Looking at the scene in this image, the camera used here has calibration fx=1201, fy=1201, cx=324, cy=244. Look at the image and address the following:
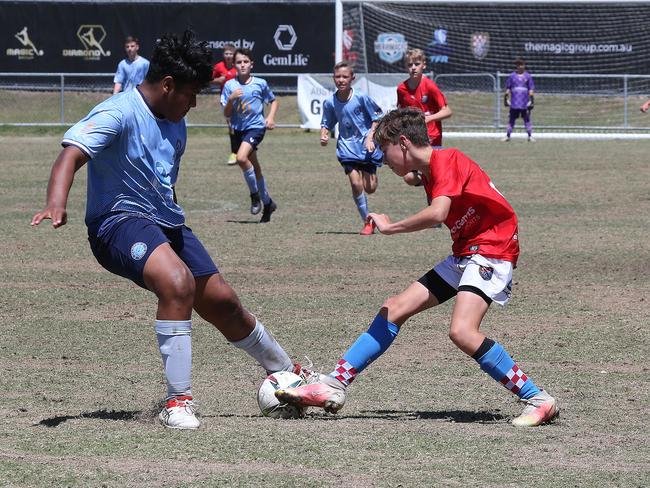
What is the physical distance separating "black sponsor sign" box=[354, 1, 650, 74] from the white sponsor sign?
2.95 m

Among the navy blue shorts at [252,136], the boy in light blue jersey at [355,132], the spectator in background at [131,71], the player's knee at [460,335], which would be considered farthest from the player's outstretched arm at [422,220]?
the spectator in background at [131,71]

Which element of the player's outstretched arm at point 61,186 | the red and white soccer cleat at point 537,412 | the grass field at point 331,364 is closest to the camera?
the grass field at point 331,364

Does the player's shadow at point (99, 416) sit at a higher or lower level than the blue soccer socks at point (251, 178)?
lower

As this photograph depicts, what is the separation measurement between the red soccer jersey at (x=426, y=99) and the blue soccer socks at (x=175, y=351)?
9.32 m

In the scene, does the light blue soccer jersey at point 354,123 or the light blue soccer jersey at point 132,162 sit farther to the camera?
the light blue soccer jersey at point 354,123

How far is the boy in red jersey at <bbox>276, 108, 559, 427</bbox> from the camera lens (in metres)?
5.82

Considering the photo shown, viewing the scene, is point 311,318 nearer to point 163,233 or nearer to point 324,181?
point 163,233

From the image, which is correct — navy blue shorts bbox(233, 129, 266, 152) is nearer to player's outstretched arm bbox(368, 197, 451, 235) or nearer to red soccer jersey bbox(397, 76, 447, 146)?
red soccer jersey bbox(397, 76, 447, 146)

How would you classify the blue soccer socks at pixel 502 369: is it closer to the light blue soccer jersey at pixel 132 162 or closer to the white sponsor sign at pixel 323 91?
the light blue soccer jersey at pixel 132 162

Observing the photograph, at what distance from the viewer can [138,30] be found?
114 ft

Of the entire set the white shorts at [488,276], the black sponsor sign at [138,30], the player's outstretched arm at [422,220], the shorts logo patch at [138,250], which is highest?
the black sponsor sign at [138,30]

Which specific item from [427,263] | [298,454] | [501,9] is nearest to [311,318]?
[427,263]

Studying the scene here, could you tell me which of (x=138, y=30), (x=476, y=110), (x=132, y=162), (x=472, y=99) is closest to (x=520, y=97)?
(x=476, y=110)

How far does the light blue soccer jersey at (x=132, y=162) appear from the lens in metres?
5.57
